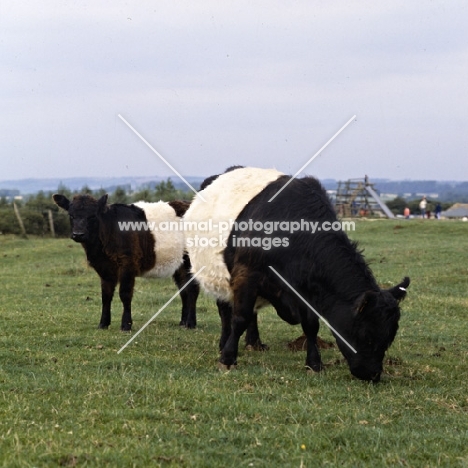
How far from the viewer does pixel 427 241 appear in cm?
2945

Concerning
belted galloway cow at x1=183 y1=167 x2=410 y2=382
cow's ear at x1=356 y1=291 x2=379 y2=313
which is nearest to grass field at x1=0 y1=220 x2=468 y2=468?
belted galloway cow at x1=183 y1=167 x2=410 y2=382

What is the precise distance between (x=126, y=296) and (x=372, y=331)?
5624 millimetres

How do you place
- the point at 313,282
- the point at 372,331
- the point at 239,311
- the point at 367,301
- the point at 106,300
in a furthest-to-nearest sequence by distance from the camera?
the point at 106,300
the point at 239,311
the point at 313,282
the point at 372,331
the point at 367,301

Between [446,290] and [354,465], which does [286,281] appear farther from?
[446,290]

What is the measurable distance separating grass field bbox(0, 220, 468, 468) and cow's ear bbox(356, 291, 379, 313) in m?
0.88

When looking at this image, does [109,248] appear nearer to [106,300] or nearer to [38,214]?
[106,300]

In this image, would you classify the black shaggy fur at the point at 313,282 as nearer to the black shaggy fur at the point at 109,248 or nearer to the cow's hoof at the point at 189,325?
the black shaggy fur at the point at 109,248

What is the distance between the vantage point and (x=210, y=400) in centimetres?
717

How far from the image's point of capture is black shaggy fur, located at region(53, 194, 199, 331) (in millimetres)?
12539

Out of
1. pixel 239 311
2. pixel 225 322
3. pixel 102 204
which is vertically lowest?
pixel 225 322

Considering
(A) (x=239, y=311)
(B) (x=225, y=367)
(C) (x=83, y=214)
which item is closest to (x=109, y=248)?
(C) (x=83, y=214)

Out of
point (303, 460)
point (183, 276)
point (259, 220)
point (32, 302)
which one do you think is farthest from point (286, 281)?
point (32, 302)

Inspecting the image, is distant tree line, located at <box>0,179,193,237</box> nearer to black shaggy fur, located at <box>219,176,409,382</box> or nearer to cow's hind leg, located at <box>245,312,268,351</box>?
cow's hind leg, located at <box>245,312,268,351</box>

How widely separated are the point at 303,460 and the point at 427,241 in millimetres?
24988
